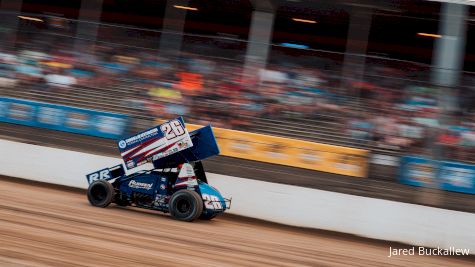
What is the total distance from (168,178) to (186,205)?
506mm

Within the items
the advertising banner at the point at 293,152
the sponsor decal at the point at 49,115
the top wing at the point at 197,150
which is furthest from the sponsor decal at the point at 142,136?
the sponsor decal at the point at 49,115

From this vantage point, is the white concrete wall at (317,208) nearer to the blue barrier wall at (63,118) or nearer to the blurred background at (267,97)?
the blurred background at (267,97)

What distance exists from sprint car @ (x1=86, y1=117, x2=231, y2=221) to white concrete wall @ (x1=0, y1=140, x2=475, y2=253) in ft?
4.58

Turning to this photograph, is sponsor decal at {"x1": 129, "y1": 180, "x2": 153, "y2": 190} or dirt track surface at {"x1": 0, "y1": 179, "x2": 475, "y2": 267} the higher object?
sponsor decal at {"x1": 129, "y1": 180, "x2": 153, "y2": 190}

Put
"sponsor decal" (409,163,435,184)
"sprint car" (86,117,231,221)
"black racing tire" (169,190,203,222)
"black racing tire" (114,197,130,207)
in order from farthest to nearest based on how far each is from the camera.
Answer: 1. "sponsor decal" (409,163,435,184)
2. "black racing tire" (114,197,130,207)
3. "sprint car" (86,117,231,221)
4. "black racing tire" (169,190,203,222)

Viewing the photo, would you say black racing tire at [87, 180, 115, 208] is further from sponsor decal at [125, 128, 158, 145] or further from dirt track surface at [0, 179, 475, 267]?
sponsor decal at [125, 128, 158, 145]

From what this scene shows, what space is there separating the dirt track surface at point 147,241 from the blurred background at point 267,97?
132 centimetres

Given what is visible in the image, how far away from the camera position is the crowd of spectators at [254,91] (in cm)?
977

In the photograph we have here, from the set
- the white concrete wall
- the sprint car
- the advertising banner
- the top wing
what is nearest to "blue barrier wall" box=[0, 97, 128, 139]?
the white concrete wall

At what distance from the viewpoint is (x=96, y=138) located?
429 inches

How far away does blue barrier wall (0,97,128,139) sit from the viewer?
36.0 feet

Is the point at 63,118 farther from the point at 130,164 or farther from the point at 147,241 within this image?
the point at 147,241

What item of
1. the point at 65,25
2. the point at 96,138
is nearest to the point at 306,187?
the point at 96,138

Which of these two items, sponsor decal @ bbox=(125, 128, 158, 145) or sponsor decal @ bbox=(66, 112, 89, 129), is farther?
sponsor decal @ bbox=(66, 112, 89, 129)
